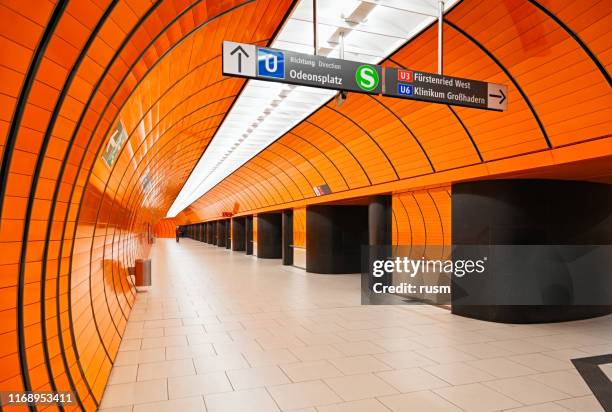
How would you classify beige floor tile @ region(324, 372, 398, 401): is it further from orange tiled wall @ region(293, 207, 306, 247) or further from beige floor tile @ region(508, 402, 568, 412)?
orange tiled wall @ region(293, 207, 306, 247)

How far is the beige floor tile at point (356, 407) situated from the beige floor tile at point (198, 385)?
4.75 ft

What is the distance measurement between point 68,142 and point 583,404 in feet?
21.3

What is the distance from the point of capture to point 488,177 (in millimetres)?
9828

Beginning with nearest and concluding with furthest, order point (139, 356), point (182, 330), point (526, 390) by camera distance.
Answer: point (526, 390), point (139, 356), point (182, 330)

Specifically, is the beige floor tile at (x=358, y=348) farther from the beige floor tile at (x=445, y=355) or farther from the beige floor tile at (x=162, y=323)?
the beige floor tile at (x=162, y=323)

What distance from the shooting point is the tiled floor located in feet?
16.9

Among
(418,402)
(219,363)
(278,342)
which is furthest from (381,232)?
(418,402)

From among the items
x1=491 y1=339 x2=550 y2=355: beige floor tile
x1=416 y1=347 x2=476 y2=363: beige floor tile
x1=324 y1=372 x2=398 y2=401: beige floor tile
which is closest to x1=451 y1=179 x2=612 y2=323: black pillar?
x1=491 y1=339 x2=550 y2=355: beige floor tile

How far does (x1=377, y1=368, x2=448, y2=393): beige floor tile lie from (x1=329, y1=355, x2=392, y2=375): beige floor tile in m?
0.23

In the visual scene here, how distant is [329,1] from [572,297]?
889 cm

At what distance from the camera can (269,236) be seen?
1107 inches

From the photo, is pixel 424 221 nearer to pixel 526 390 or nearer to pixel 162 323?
pixel 162 323

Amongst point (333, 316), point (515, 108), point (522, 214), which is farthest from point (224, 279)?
point (515, 108)

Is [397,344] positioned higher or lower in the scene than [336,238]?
lower
